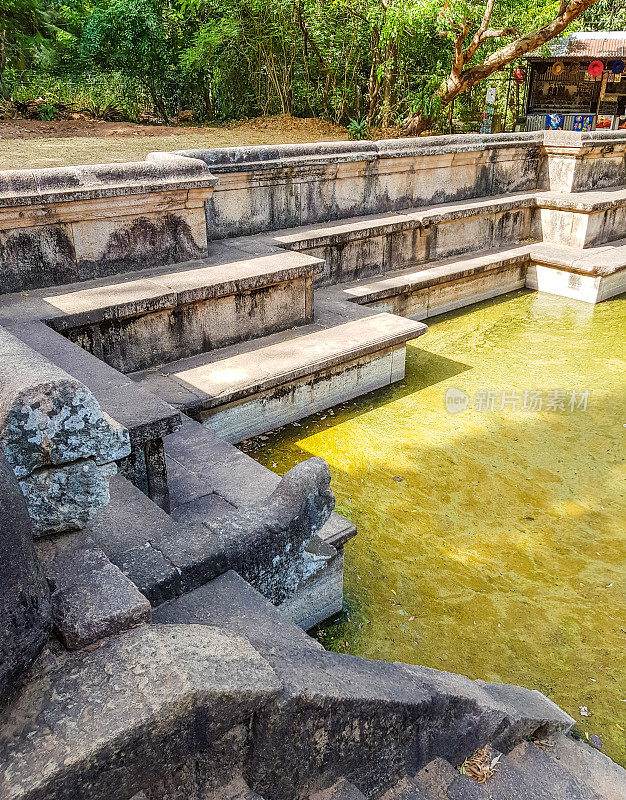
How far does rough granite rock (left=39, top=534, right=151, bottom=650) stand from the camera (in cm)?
169

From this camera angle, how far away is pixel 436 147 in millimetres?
8047

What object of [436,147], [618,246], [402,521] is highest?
[436,147]

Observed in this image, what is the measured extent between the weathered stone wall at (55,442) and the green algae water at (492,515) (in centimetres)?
185

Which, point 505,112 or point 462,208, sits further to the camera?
point 505,112

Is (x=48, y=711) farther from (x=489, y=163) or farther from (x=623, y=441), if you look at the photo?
(x=489, y=163)

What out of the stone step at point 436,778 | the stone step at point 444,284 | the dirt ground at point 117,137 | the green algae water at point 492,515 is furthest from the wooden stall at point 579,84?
the stone step at point 436,778

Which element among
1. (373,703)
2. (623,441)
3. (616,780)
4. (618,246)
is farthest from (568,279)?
(373,703)

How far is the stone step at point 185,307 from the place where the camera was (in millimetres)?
4488

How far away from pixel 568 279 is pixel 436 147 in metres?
2.38

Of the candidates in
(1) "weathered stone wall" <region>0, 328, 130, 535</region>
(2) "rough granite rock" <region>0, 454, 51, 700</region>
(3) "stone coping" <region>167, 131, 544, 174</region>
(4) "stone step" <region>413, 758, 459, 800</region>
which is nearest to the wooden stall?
(3) "stone coping" <region>167, 131, 544, 174</region>

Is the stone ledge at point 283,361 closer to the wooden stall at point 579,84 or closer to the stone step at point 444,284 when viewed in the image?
the stone step at point 444,284

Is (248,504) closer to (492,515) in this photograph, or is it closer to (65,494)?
(65,494)

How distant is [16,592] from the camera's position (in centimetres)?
150

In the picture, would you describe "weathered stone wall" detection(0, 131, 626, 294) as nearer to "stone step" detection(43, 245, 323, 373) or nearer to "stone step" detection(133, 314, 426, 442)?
"stone step" detection(43, 245, 323, 373)
